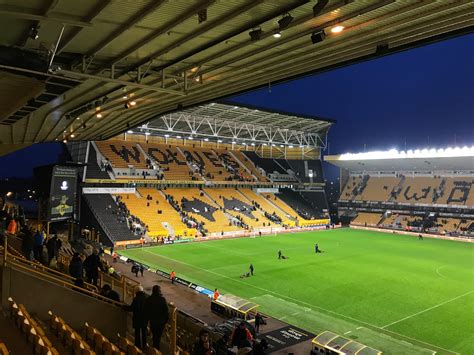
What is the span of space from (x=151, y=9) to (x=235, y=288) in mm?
19210

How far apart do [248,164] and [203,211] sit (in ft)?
57.2

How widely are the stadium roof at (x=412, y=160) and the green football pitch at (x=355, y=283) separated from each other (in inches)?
626

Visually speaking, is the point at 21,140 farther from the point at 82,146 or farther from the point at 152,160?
the point at 152,160

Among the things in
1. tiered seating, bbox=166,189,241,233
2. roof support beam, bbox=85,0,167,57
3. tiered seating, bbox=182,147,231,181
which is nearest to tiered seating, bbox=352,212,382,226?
tiered seating, bbox=182,147,231,181

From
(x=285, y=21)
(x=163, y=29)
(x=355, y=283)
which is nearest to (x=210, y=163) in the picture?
(x=355, y=283)

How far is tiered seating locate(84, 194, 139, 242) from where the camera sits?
39094 millimetres

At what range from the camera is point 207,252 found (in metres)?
36.3

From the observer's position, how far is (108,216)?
1625 inches

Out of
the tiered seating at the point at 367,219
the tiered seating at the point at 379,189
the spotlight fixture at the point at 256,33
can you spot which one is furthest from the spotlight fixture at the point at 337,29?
the tiered seating at the point at 379,189

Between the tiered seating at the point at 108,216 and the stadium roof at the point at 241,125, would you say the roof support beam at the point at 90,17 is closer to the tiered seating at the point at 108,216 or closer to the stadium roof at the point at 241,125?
the tiered seating at the point at 108,216

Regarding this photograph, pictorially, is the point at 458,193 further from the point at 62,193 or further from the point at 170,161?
the point at 62,193

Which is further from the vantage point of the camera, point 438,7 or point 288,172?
point 288,172

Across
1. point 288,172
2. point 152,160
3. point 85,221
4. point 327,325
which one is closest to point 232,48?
point 327,325

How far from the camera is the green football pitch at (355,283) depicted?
17.7 meters
